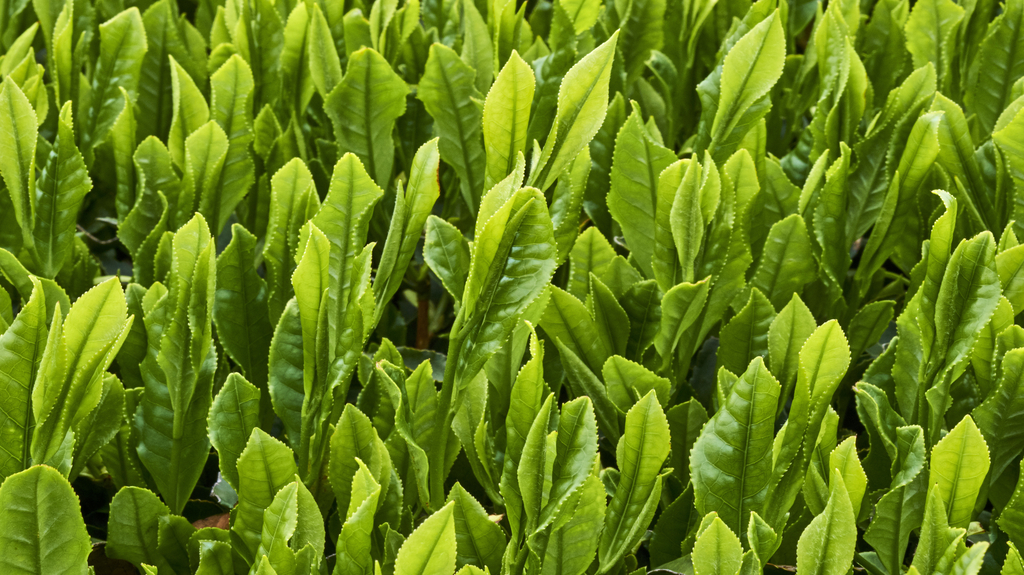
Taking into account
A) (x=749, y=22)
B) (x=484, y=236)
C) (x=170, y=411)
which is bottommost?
(x=170, y=411)

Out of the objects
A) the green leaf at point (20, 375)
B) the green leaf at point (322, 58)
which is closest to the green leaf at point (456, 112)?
the green leaf at point (322, 58)

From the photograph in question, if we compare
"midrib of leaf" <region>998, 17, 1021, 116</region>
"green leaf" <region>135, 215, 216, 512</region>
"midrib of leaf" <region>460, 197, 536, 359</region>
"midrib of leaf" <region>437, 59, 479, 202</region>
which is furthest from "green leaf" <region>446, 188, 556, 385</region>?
"midrib of leaf" <region>998, 17, 1021, 116</region>

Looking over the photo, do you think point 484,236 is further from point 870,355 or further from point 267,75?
point 267,75

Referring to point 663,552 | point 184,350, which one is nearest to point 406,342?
point 184,350

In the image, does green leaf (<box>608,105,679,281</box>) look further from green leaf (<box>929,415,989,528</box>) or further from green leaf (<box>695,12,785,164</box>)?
green leaf (<box>929,415,989,528</box>)

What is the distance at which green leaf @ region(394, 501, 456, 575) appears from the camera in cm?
88

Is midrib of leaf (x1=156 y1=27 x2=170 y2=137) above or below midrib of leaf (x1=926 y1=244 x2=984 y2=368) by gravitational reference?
above

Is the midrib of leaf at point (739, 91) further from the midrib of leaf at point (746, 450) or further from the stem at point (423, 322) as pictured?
the stem at point (423, 322)

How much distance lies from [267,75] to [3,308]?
732 mm

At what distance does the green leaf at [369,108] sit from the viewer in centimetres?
156

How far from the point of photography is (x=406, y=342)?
1802mm

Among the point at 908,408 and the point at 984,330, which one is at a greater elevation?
the point at 984,330

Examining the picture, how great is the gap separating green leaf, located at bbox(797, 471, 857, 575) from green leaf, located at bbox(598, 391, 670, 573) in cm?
18

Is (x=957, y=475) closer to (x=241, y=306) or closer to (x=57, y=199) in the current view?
(x=241, y=306)
